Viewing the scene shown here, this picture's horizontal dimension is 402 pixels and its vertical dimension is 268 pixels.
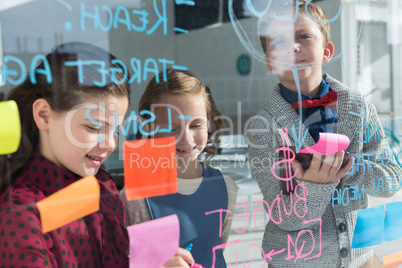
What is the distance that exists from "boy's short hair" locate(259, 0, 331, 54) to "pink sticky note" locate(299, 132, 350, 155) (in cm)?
27

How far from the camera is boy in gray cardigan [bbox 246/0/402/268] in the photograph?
1304 millimetres

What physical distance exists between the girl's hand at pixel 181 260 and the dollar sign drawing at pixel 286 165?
0.34 metres

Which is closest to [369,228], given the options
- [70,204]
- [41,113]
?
[70,204]

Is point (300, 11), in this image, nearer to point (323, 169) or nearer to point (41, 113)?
point (323, 169)

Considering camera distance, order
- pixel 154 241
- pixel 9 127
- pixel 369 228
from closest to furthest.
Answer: pixel 9 127
pixel 154 241
pixel 369 228

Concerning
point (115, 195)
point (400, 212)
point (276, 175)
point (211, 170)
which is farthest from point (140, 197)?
point (400, 212)

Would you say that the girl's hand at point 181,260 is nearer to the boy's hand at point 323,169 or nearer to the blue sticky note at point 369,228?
the boy's hand at point 323,169

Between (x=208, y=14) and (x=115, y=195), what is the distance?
0.51 meters

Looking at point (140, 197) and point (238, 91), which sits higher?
point (238, 91)

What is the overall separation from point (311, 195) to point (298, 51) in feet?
1.35

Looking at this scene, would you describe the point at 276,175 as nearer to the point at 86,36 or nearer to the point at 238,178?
the point at 238,178

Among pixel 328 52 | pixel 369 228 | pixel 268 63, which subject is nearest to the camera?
pixel 268 63

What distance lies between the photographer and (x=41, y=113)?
3.21 feet

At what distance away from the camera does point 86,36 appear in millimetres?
1003
